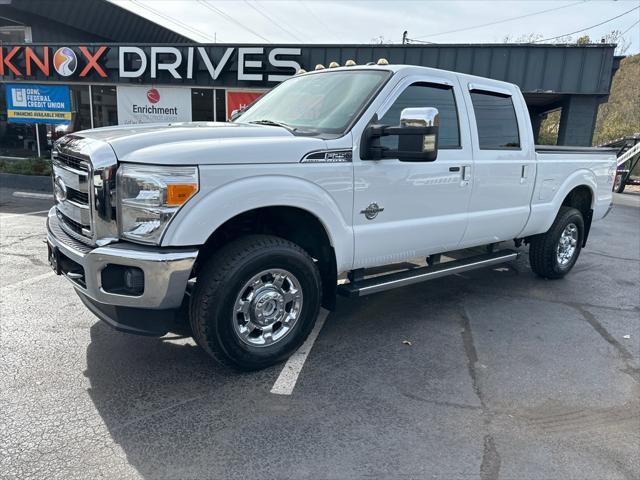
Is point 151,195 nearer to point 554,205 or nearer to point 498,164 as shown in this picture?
point 498,164

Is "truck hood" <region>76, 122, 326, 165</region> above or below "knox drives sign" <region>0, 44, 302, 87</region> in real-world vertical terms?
below

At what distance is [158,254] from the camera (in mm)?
2912

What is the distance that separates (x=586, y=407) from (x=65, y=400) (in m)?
3.34

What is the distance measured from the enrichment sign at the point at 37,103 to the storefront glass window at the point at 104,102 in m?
0.76

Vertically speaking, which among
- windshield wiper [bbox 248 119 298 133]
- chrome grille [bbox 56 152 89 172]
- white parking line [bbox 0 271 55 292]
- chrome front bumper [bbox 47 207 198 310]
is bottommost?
white parking line [bbox 0 271 55 292]

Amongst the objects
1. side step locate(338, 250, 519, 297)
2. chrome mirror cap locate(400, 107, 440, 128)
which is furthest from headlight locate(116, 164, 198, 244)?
side step locate(338, 250, 519, 297)

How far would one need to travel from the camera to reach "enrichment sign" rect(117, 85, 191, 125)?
15.0 m

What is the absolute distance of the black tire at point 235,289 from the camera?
3148 millimetres

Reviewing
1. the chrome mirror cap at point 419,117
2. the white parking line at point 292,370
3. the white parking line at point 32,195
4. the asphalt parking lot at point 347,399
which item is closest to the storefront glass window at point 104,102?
the white parking line at point 32,195

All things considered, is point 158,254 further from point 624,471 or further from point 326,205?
point 624,471

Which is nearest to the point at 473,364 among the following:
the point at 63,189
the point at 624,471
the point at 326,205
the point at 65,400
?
the point at 624,471

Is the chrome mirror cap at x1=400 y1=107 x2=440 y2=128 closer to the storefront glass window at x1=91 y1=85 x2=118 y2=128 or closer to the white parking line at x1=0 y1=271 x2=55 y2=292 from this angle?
the white parking line at x1=0 y1=271 x2=55 y2=292

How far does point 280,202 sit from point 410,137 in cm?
99

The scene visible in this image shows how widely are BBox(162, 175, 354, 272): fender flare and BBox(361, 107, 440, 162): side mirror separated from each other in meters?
0.51
